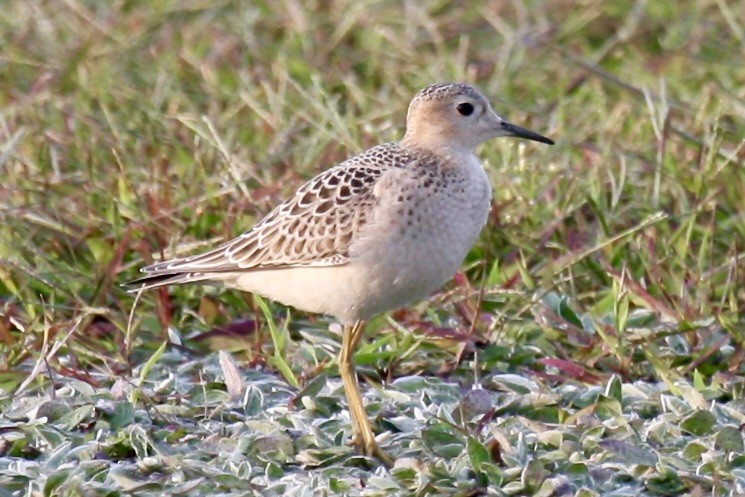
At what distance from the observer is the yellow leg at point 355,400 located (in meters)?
5.00

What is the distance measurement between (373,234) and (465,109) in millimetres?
739

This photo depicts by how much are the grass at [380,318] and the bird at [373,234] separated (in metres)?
0.25

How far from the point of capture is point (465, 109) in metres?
5.64

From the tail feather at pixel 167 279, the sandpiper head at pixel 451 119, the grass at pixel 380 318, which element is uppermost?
the sandpiper head at pixel 451 119

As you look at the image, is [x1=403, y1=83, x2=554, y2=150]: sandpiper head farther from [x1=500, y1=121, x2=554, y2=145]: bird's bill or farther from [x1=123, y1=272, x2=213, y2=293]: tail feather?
[x1=123, y1=272, x2=213, y2=293]: tail feather

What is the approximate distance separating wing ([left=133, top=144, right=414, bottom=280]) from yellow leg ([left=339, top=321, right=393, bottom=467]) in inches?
11.6

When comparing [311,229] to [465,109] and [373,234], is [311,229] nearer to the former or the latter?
[373,234]

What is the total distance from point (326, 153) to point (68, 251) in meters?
1.34

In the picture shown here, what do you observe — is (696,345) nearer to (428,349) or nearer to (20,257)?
(428,349)

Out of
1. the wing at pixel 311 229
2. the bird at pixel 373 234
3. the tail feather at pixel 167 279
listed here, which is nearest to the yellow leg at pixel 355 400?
the bird at pixel 373 234

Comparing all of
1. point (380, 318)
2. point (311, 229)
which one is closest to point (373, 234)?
point (311, 229)

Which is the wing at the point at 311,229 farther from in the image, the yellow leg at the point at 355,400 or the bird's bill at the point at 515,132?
the bird's bill at the point at 515,132

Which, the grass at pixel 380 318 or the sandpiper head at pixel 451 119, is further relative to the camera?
the sandpiper head at pixel 451 119

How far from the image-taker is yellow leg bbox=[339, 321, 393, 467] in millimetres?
5000
